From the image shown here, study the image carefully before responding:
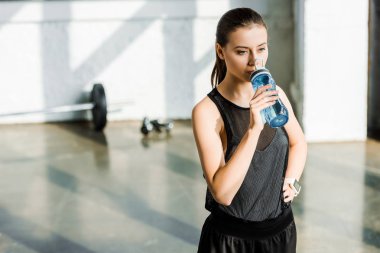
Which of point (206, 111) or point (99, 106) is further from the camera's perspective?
point (99, 106)

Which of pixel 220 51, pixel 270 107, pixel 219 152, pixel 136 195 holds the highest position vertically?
pixel 220 51

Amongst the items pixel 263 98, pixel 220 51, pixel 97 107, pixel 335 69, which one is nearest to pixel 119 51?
pixel 97 107

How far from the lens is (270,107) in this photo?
1436 millimetres

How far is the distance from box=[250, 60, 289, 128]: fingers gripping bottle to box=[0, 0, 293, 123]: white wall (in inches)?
153

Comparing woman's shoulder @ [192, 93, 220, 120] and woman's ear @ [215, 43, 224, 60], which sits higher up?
woman's ear @ [215, 43, 224, 60]

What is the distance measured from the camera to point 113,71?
5395mm

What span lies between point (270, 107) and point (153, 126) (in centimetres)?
353

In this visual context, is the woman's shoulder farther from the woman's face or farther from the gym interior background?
the gym interior background

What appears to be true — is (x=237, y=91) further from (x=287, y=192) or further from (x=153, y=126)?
(x=153, y=126)

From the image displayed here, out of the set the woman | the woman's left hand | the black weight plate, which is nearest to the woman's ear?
the woman

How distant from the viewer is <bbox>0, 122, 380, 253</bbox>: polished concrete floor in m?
2.99

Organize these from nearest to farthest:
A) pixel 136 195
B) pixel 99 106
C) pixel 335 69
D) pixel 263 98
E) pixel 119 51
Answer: pixel 263 98 → pixel 136 195 → pixel 335 69 → pixel 99 106 → pixel 119 51

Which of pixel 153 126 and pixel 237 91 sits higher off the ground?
pixel 237 91

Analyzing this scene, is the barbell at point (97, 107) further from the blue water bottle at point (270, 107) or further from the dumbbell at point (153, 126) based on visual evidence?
the blue water bottle at point (270, 107)
